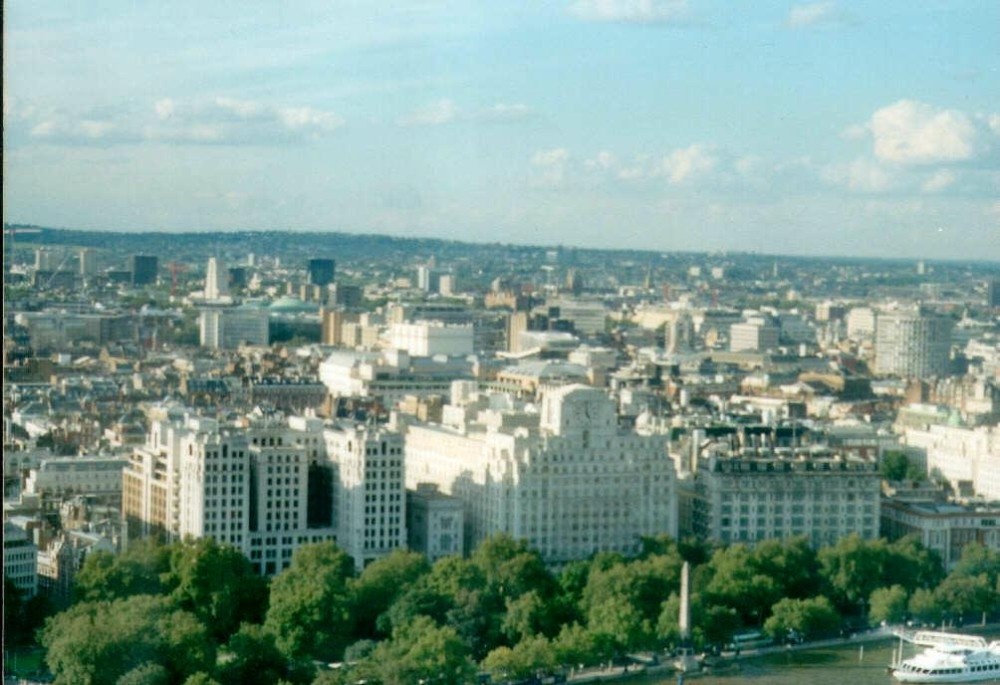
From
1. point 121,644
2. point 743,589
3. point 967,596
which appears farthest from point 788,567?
point 121,644

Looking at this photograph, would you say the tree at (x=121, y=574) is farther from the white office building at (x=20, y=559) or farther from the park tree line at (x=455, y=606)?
the white office building at (x=20, y=559)

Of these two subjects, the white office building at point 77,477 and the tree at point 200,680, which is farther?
the white office building at point 77,477

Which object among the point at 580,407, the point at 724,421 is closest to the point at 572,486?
the point at 580,407

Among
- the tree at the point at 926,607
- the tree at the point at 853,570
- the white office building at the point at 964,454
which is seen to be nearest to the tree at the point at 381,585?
the tree at the point at 853,570

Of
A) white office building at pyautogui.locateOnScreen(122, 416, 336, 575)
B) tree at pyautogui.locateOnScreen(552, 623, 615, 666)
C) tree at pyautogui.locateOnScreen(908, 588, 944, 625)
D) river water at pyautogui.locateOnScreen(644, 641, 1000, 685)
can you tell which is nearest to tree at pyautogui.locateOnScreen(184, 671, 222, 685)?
tree at pyautogui.locateOnScreen(552, 623, 615, 666)

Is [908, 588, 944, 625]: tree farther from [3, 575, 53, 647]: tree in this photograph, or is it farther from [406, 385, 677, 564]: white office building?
[3, 575, 53, 647]: tree

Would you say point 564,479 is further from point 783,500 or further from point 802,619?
point 802,619

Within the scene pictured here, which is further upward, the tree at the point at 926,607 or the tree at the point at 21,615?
the tree at the point at 21,615
